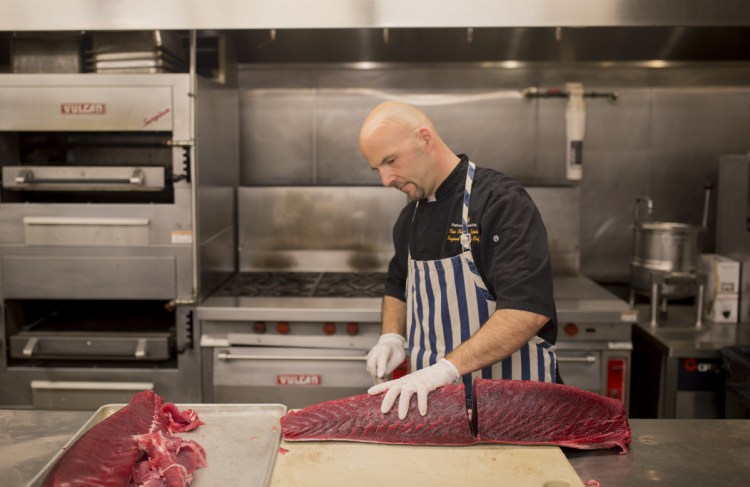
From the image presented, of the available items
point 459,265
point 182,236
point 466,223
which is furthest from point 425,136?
point 182,236

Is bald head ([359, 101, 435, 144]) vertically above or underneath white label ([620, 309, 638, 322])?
above

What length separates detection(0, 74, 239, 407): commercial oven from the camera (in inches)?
121

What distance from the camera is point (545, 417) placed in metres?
1.71

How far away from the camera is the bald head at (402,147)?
2082 mm

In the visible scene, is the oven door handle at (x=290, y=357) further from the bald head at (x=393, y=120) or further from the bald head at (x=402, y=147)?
the bald head at (x=393, y=120)

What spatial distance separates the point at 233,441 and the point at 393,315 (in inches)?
33.6

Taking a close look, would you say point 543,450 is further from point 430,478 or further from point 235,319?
point 235,319

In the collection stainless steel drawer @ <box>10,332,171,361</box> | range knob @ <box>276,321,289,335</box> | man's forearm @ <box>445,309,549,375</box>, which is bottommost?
stainless steel drawer @ <box>10,332,171,361</box>

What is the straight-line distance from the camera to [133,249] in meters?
3.16

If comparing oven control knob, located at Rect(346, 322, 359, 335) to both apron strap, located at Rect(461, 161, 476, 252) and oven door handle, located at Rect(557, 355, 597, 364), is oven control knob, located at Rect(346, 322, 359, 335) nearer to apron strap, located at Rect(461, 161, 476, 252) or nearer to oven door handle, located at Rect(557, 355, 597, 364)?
oven door handle, located at Rect(557, 355, 597, 364)

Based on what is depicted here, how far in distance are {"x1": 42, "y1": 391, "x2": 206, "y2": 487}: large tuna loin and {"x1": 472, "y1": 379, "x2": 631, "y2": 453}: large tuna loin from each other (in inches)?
26.2

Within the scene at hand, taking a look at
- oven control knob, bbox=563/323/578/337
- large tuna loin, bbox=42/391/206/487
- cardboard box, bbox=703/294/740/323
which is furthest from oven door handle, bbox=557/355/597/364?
large tuna loin, bbox=42/391/206/487

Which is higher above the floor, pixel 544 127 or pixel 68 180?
pixel 544 127

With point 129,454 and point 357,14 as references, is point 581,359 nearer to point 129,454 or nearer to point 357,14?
point 357,14
